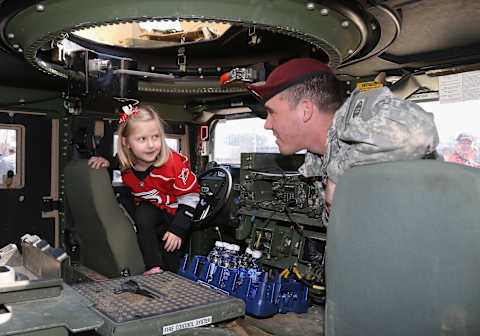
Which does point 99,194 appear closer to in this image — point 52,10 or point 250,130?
point 52,10

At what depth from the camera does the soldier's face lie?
156 centimetres

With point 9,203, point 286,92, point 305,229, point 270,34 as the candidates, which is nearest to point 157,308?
point 286,92

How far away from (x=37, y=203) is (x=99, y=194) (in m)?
1.91

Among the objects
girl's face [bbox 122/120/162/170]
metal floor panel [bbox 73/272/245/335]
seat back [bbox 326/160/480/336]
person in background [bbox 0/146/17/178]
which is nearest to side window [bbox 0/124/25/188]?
person in background [bbox 0/146/17/178]

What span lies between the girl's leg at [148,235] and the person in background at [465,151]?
6.84 feet

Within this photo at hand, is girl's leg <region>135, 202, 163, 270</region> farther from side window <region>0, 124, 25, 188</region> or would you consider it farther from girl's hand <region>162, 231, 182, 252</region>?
side window <region>0, 124, 25, 188</region>

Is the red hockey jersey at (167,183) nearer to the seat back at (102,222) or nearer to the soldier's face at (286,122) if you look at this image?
the seat back at (102,222)

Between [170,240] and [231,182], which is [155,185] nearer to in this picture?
[170,240]

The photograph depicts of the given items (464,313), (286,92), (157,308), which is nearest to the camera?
(464,313)

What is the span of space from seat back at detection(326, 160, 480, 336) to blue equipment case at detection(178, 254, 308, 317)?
184cm

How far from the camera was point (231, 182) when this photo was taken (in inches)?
123

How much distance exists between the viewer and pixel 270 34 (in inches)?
117

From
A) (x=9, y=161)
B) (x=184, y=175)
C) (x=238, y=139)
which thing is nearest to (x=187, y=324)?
(x=184, y=175)

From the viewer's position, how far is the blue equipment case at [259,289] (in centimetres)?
258
